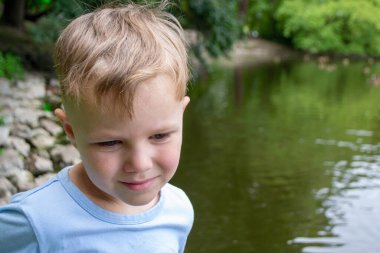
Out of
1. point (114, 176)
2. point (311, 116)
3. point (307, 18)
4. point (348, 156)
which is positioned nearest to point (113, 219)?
point (114, 176)

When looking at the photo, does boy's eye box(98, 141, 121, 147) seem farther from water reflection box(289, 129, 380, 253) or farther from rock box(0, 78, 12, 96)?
rock box(0, 78, 12, 96)

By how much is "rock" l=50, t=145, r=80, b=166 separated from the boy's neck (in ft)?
8.25

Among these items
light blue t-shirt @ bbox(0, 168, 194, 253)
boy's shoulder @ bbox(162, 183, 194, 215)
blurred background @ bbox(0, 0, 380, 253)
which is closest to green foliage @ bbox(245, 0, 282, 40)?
blurred background @ bbox(0, 0, 380, 253)

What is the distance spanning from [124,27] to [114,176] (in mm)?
301

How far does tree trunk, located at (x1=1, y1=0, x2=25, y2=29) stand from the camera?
32.4ft

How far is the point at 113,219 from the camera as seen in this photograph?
3.78ft

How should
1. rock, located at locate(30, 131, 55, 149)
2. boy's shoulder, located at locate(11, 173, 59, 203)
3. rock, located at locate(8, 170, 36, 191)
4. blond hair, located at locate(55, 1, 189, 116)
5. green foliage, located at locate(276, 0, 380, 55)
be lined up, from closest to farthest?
blond hair, located at locate(55, 1, 189, 116)
boy's shoulder, located at locate(11, 173, 59, 203)
rock, located at locate(8, 170, 36, 191)
rock, located at locate(30, 131, 55, 149)
green foliage, located at locate(276, 0, 380, 55)

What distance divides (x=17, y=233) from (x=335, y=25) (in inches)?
962

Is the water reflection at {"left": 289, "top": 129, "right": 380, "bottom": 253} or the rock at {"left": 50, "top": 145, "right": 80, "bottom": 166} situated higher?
the rock at {"left": 50, "top": 145, "right": 80, "bottom": 166}

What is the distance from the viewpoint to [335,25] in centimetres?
2402

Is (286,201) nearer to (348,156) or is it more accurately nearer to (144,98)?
(348,156)

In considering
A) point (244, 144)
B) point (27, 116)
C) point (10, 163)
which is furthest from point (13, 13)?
point (10, 163)

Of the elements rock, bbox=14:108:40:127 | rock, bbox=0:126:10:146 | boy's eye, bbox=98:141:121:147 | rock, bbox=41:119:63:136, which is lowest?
rock, bbox=41:119:63:136

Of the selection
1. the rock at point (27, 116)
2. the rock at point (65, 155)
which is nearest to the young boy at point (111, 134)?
the rock at point (65, 155)
